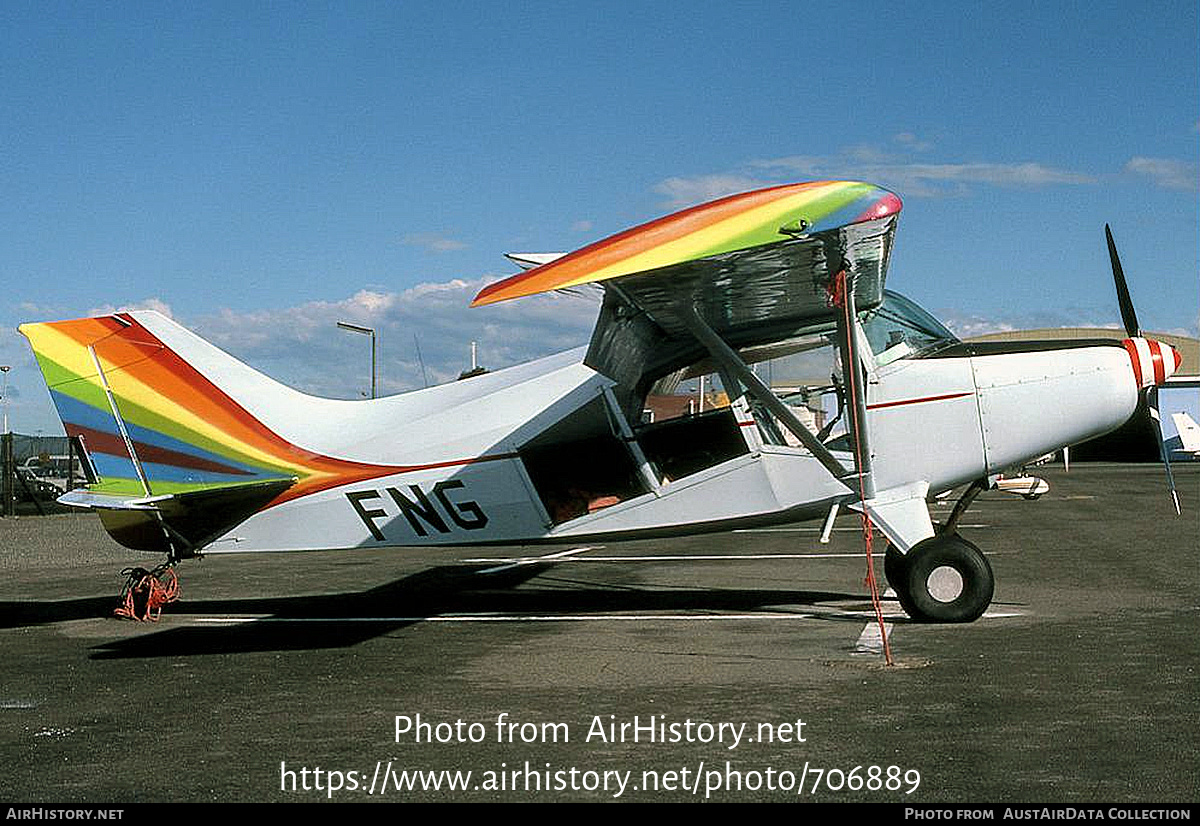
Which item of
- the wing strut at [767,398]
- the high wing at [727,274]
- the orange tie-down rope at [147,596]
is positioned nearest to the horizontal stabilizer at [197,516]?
the orange tie-down rope at [147,596]

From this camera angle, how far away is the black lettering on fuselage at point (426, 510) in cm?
1044

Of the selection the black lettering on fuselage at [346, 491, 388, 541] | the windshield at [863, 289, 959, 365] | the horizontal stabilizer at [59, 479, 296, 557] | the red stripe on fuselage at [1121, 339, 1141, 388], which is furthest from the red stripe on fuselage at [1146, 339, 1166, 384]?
the horizontal stabilizer at [59, 479, 296, 557]

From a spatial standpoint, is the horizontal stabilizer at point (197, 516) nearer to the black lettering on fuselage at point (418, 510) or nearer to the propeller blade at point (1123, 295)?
the black lettering on fuselage at point (418, 510)

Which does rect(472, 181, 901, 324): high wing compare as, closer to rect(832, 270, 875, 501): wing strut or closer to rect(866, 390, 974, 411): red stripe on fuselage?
rect(832, 270, 875, 501): wing strut

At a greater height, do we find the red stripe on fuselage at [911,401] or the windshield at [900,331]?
the windshield at [900,331]

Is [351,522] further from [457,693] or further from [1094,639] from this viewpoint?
[1094,639]

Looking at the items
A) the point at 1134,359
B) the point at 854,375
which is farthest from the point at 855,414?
the point at 1134,359

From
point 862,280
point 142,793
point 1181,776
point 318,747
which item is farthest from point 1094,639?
point 142,793

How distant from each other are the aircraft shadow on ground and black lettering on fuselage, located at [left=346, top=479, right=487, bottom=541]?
990 mm

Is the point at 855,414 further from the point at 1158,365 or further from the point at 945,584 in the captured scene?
the point at 1158,365

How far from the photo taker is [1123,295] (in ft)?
38.2

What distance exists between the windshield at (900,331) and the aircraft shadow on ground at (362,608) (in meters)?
2.63

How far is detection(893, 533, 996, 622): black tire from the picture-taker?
32.1 ft
